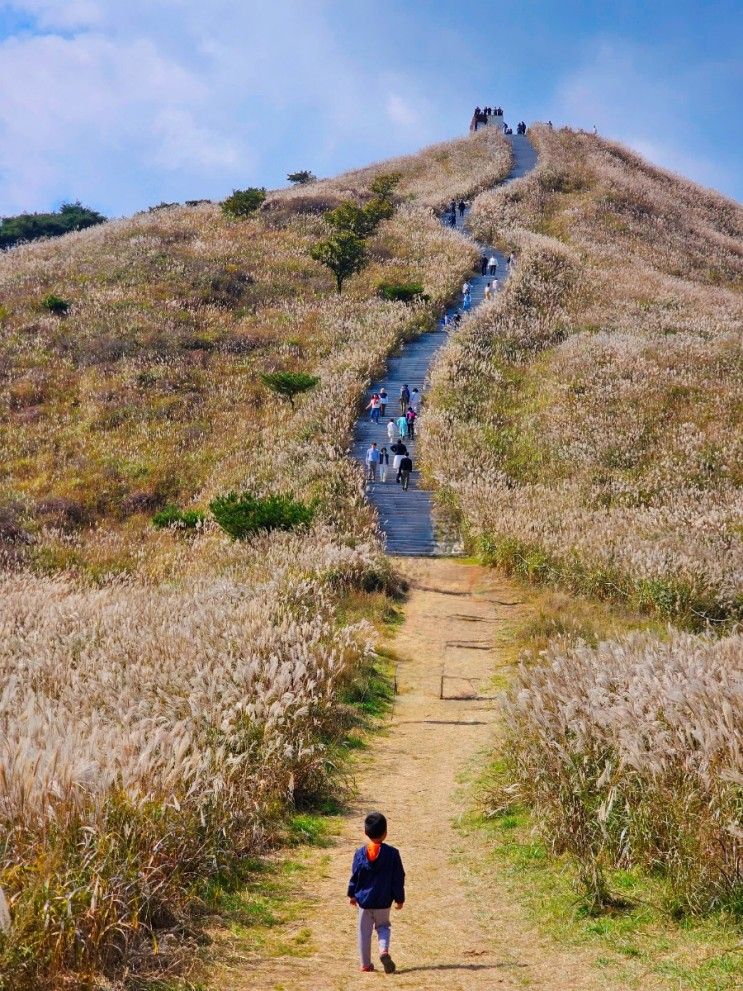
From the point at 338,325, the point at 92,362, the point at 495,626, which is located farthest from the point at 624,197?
the point at 495,626

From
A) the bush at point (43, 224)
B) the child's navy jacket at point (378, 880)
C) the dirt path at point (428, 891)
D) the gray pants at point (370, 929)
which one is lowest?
the dirt path at point (428, 891)

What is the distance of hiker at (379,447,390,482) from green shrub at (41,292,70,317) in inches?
815

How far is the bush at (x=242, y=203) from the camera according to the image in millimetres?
52375

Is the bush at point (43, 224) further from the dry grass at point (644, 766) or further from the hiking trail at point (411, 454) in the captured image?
the dry grass at point (644, 766)

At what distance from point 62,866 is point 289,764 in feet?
9.77

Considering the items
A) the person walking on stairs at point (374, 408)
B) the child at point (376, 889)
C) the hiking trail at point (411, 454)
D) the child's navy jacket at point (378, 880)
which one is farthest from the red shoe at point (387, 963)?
the person walking on stairs at point (374, 408)

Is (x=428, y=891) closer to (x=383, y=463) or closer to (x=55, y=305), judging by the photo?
(x=383, y=463)

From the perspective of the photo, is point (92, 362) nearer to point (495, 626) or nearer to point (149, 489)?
point (149, 489)

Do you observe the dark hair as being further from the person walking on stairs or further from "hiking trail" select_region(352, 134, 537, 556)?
the person walking on stairs

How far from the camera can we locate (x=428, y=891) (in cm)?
564

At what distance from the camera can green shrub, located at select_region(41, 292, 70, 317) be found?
36.8 meters

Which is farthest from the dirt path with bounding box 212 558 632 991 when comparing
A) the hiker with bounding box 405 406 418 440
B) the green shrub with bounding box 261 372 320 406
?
the green shrub with bounding box 261 372 320 406

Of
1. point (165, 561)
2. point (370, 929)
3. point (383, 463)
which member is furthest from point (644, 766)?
point (383, 463)

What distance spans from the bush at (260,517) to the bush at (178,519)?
9.25 feet
